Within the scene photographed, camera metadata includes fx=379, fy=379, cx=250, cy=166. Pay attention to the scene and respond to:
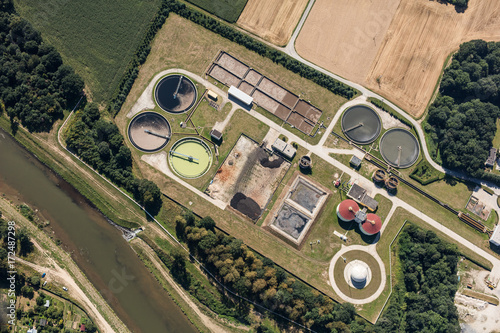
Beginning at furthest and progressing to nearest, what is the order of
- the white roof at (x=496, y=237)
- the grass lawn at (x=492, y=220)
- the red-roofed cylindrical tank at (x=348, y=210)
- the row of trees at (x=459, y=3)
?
the row of trees at (x=459, y=3) < the grass lawn at (x=492, y=220) < the white roof at (x=496, y=237) < the red-roofed cylindrical tank at (x=348, y=210)

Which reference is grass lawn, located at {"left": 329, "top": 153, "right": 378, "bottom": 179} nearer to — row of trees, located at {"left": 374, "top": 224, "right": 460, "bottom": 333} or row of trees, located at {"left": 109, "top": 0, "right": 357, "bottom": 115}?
row of trees, located at {"left": 109, "top": 0, "right": 357, "bottom": 115}

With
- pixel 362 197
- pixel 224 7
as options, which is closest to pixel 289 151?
pixel 362 197

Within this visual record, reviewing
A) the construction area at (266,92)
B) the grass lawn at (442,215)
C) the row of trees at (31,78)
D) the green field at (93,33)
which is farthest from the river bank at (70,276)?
the grass lawn at (442,215)

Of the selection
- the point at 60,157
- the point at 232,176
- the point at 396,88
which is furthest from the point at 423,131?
the point at 60,157

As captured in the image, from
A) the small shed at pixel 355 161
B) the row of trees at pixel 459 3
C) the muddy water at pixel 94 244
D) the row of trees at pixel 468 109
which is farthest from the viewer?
the row of trees at pixel 459 3

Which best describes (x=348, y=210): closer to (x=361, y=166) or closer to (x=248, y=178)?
(x=361, y=166)

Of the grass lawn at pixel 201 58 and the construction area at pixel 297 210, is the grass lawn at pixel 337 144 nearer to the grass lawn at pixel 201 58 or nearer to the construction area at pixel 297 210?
the grass lawn at pixel 201 58
